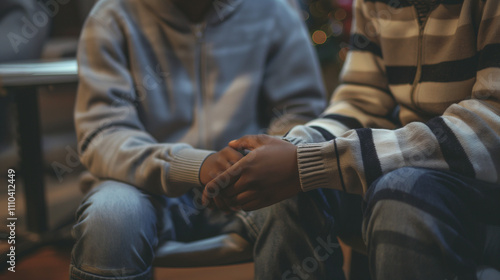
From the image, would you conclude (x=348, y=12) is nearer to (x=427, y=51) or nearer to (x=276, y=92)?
(x=276, y=92)

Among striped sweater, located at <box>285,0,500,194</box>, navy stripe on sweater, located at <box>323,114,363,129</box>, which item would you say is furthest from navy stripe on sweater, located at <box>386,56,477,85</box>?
navy stripe on sweater, located at <box>323,114,363,129</box>

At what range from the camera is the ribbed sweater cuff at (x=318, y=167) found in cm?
63

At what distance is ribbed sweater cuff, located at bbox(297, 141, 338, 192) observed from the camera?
63 centimetres

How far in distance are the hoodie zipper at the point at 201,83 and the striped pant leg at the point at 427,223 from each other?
1.44ft

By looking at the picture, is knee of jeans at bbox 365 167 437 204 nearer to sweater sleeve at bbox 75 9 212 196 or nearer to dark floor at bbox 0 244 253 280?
sweater sleeve at bbox 75 9 212 196

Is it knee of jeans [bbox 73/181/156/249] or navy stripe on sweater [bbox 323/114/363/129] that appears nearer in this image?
knee of jeans [bbox 73/181/156/249]

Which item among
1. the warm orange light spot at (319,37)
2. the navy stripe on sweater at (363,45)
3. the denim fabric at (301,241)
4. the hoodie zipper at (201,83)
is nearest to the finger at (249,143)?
the denim fabric at (301,241)

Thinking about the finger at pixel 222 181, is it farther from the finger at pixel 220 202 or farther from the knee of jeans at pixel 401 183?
the knee of jeans at pixel 401 183

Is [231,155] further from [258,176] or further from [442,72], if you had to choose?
[442,72]

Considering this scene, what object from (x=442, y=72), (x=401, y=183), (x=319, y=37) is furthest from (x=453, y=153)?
(x=319, y=37)

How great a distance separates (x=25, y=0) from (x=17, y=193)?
822 millimetres

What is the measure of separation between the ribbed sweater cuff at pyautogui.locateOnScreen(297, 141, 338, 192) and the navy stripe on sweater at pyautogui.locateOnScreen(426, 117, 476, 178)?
0.14 metres

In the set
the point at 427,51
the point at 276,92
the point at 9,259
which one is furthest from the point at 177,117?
the point at 9,259

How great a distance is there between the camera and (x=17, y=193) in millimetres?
1812
